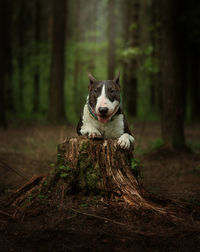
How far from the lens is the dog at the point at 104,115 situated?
3883 millimetres

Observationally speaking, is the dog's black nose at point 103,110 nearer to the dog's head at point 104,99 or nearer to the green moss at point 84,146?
the dog's head at point 104,99

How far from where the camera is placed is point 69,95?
32.4 meters

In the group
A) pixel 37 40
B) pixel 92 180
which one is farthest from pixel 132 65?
pixel 92 180

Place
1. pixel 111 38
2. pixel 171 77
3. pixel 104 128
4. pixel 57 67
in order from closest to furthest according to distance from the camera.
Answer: pixel 104 128, pixel 171 77, pixel 57 67, pixel 111 38

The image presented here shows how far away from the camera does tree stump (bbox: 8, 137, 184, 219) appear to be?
4.03 metres

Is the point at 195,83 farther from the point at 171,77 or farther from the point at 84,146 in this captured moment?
the point at 84,146

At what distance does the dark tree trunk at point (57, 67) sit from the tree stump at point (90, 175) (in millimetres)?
10811

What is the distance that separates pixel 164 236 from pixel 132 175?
1.14 m

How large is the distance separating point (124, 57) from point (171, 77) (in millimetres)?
6239

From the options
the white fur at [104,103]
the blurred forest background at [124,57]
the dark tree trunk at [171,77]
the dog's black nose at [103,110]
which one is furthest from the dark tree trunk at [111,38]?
the dog's black nose at [103,110]

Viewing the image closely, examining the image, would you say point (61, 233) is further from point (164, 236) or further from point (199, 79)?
point (199, 79)

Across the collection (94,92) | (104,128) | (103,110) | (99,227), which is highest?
(94,92)

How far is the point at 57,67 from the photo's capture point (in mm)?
15055

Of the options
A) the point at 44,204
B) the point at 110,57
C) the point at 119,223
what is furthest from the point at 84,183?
the point at 110,57
